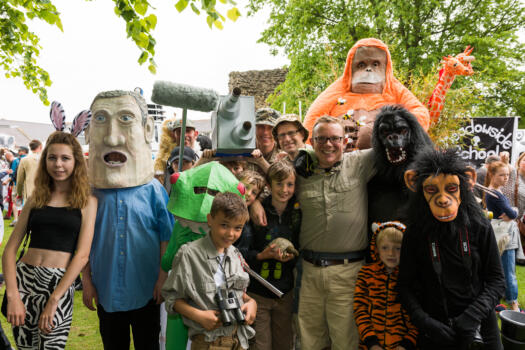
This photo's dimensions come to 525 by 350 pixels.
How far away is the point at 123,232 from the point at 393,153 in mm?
1684

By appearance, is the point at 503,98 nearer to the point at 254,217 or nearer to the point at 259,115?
the point at 259,115

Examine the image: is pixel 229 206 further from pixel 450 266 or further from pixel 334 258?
pixel 450 266

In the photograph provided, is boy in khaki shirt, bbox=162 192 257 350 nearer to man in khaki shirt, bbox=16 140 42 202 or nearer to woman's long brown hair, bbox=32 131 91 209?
woman's long brown hair, bbox=32 131 91 209

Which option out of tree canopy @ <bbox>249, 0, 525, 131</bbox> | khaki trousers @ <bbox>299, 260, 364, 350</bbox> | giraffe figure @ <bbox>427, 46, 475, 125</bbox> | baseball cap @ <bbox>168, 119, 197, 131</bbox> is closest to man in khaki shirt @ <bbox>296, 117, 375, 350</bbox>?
khaki trousers @ <bbox>299, 260, 364, 350</bbox>

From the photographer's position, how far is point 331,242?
2.24 metres

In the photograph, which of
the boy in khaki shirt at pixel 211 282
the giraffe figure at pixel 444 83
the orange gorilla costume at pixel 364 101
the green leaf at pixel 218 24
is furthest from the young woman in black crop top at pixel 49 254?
the giraffe figure at pixel 444 83

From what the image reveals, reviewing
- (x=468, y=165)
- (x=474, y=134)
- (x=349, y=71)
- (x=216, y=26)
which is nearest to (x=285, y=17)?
(x=474, y=134)

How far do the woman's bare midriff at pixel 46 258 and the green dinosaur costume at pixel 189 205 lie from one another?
60 centimetres

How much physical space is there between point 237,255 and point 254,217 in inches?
14.3

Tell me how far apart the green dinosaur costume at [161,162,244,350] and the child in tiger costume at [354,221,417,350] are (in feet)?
2.80

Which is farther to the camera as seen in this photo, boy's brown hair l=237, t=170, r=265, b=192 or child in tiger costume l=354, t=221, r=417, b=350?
boy's brown hair l=237, t=170, r=265, b=192

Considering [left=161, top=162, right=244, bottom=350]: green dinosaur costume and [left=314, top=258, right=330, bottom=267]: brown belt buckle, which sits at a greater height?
[left=161, top=162, right=244, bottom=350]: green dinosaur costume

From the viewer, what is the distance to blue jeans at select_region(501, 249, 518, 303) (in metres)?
4.09

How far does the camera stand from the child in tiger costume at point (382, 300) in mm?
1991
